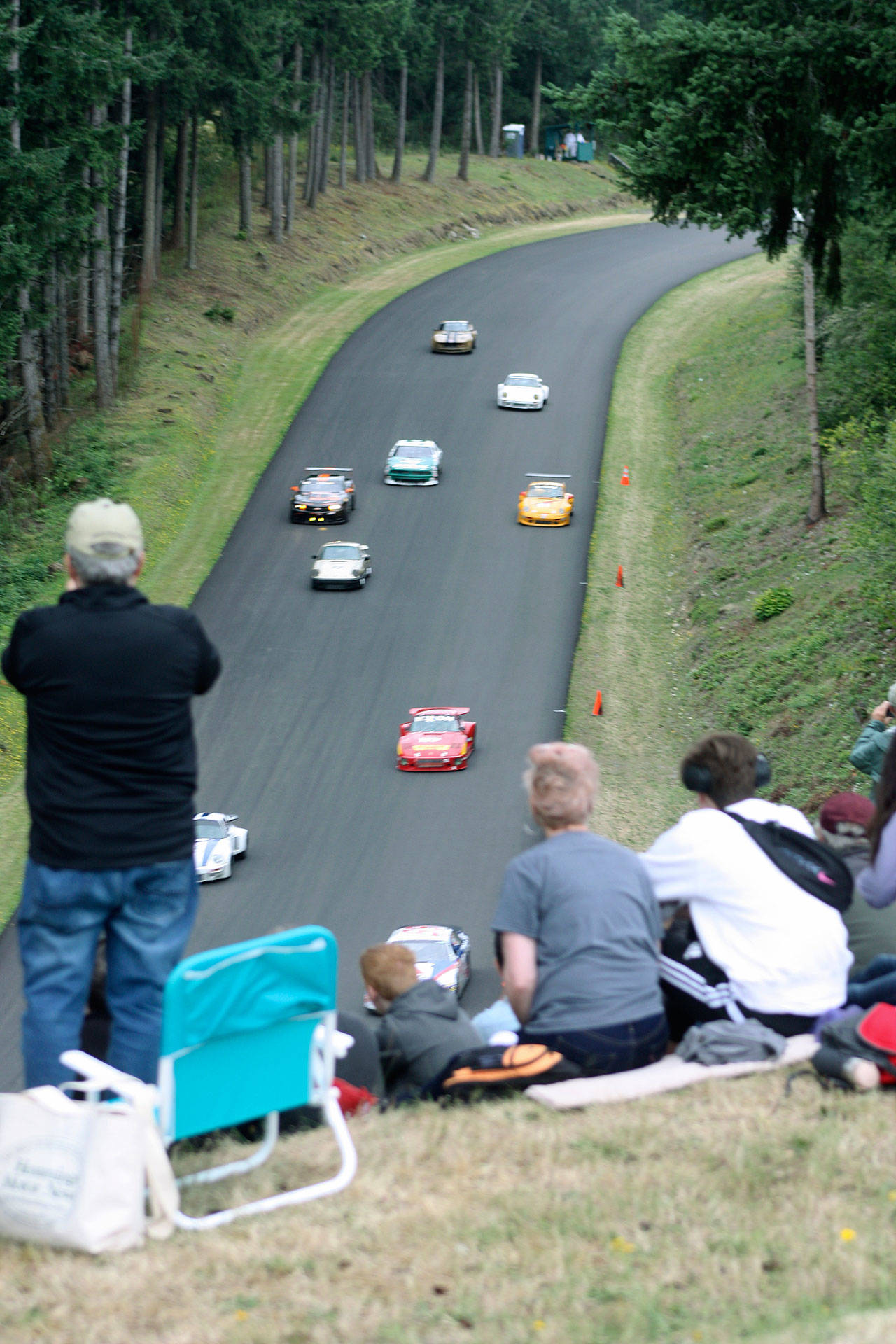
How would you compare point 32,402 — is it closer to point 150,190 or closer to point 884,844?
point 150,190

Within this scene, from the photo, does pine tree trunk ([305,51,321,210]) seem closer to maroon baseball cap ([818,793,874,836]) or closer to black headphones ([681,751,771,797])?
maroon baseball cap ([818,793,874,836])

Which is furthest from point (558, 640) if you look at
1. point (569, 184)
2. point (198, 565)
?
point (569, 184)

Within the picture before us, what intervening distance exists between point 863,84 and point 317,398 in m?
34.9

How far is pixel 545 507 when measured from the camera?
3769 centimetres

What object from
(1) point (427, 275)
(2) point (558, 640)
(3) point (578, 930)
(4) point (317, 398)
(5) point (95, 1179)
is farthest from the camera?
(1) point (427, 275)

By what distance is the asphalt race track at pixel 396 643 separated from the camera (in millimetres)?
21688

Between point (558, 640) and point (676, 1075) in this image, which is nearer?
point (676, 1075)

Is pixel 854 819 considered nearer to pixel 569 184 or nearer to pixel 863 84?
pixel 863 84

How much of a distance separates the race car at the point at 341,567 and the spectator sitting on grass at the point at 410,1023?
2747 cm

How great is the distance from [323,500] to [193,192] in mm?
20394

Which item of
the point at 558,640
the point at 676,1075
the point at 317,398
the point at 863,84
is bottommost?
the point at 558,640

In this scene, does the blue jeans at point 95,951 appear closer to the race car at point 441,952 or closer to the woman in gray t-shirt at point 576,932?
the woman in gray t-shirt at point 576,932

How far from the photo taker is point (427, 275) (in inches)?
2451

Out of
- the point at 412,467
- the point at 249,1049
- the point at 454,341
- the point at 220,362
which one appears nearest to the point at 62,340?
the point at 220,362
